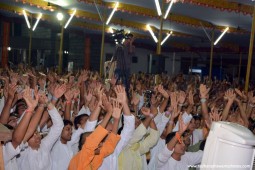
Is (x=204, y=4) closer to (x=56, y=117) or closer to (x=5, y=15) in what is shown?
(x=56, y=117)

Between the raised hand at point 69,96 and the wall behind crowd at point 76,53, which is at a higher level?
the wall behind crowd at point 76,53

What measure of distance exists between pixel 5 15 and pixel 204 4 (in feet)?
42.8

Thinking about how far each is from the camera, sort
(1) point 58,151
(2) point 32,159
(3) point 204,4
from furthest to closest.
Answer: (3) point 204,4, (1) point 58,151, (2) point 32,159

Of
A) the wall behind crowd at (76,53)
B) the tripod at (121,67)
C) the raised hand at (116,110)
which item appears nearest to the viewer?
the raised hand at (116,110)

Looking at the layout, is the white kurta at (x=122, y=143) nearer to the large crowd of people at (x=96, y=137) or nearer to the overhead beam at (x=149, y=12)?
the large crowd of people at (x=96, y=137)

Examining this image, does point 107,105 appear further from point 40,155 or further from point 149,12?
point 149,12

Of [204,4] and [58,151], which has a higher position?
[204,4]

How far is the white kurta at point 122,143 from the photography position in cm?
407

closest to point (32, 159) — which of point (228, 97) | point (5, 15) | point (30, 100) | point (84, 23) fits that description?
point (30, 100)

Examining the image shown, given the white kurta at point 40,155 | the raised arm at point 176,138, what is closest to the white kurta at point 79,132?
the white kurta at point 40,155

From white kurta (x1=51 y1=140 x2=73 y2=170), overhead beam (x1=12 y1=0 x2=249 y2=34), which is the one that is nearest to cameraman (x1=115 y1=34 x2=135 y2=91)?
white kurta (x1=51 y1=140 x2=73 y2=170)

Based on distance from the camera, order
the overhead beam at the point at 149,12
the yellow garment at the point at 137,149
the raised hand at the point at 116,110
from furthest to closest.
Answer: the overhead beam at the point at 149,12 < the yellow garment at the point at 137,149 < the raised hand at the point at 116,110

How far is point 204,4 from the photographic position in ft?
36.3

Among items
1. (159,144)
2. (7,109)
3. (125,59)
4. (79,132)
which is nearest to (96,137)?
(79,132)
